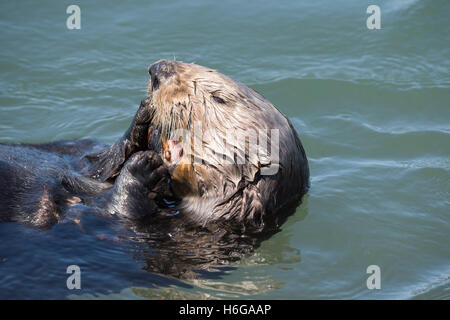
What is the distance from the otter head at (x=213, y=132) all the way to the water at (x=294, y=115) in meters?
0.61

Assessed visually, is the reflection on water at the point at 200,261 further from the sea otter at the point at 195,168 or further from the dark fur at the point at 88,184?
the dark fur at the point at 88,184

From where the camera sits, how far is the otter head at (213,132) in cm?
409

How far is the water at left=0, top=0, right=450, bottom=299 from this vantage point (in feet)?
13.1

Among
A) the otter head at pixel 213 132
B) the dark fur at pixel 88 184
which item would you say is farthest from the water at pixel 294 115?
the otter head at pixel 213 132

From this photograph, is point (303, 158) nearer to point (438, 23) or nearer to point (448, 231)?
point (448, 231)

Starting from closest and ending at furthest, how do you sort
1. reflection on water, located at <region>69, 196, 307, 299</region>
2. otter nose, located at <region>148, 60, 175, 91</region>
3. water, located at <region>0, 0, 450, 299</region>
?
reflection on water, located at <region>69, 196, 307, 299</region> → water, located at <region>0, 0, 450, 299</region> → otter nose, located at <region>148, 60, 175, 91</region>

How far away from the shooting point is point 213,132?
4152 millimetres

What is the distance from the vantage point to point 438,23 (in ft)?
26.2

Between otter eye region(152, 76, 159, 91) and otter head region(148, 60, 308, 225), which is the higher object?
otter eye region(152, 76, 159, 91)

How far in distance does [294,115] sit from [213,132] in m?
2.64

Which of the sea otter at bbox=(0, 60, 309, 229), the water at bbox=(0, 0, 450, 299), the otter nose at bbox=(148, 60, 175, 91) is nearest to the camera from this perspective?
the water at bbox=(0, 0, 450, 299)

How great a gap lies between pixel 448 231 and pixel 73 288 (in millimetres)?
3049

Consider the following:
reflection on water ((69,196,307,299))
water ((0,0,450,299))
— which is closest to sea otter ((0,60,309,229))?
reflection on water ((69,196,307,299))

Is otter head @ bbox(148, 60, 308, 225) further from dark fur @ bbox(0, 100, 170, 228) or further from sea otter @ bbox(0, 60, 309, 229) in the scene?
dark fur @ bbox(0, 100, 170, 228)
